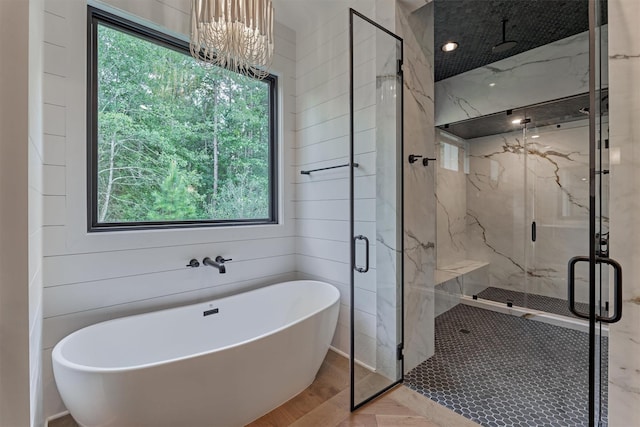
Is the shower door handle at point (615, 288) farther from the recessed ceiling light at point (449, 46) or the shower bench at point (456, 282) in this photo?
the recessed ceiling light at point (449, 46)

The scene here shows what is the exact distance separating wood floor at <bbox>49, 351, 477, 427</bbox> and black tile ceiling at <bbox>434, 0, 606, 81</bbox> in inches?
118

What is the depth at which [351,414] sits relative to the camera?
1.70 meters

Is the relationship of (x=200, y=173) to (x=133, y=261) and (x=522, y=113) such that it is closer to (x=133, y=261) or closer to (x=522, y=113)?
(x=133, y=261)

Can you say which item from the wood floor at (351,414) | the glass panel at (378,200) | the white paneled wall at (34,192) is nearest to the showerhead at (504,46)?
the glass panel at (378,200)

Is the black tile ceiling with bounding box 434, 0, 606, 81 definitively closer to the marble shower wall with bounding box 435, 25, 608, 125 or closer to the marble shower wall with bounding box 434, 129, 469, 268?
the marble shower wall with bounding box 435, 25, 608, 125

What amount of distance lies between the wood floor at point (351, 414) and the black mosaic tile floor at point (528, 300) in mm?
2136

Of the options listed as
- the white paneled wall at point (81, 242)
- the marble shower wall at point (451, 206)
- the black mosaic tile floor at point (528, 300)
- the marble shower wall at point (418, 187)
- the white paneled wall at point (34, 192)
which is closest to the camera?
the white paneled wall at point (34, 192)

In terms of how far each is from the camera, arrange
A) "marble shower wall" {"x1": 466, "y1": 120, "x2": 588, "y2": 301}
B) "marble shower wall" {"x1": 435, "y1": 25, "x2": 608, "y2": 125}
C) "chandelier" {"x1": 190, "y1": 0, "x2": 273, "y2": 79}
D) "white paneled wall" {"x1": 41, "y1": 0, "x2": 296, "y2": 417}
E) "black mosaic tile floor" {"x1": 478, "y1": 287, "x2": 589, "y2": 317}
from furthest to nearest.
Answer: "marble shower wall" {"x1": 466, "y1": 120, "x2": 588, "y2": 301} < "black mosaic tile floor" {"x1": 478, "y1": 287, "x2": 589, "y2": 317} < "marble shower wall" {"x1": 435, "y1": 25, "x2": 608, "y2": 125} < "white paneled wall" {"x1": 41, "y1": 0, "x2": 296, "y2": 417} < "chandelier" {"x1": 190, "y1": 0, "x2": 273, "y2": 79}

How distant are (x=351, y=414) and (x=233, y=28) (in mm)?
2298

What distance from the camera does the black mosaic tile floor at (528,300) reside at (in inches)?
121

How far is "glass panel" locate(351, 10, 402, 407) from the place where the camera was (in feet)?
6.57

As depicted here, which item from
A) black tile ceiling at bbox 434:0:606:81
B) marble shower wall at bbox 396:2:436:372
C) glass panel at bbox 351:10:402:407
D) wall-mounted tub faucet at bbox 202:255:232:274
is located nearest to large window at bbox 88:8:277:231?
wall-mounted tub faucet at bbox 202:255:232:274

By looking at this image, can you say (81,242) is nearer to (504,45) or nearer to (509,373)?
(509,373)

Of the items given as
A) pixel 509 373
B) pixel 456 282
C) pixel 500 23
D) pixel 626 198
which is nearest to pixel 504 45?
pixel 500 23
